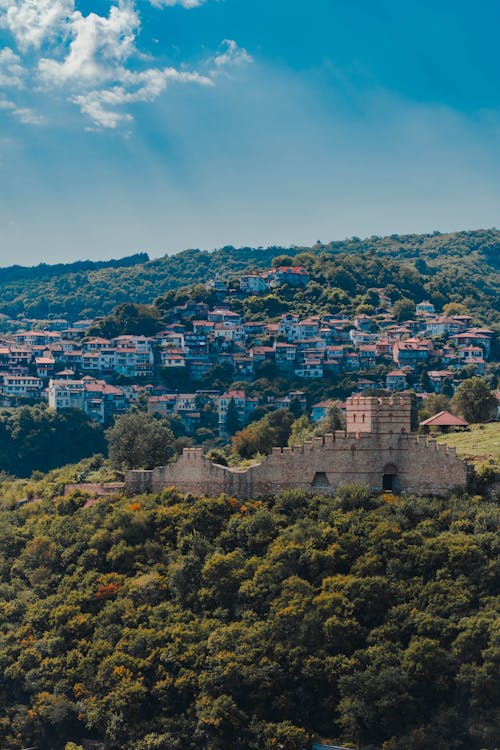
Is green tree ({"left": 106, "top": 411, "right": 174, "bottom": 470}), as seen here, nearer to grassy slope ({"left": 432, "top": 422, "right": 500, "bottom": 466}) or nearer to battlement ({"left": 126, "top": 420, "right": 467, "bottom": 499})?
battlement ({"left": 126, "top": 420, "right": 467, "bottom": 499})

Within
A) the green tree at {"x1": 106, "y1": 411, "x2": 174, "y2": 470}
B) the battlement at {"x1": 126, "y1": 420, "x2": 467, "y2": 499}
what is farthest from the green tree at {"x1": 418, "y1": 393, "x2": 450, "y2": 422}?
the battlement at {"x1": 126, "y1": 420, "x2": 467, "y2": 499}

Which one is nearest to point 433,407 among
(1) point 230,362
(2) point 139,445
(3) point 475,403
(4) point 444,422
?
(3) point 475,403

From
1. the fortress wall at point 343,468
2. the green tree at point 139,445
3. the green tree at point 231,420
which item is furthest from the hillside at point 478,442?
the green tree at point 231,420

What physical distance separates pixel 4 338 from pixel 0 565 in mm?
98862

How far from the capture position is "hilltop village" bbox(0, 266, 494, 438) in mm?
108438

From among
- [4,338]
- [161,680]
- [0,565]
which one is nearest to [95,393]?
[4,338]

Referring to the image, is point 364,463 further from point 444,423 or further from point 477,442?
point 444,423

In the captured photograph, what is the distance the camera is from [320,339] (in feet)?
401

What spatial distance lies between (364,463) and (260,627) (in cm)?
861

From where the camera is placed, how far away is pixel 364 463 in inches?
1686

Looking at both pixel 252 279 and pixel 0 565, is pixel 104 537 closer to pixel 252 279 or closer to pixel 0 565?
pixel 0 565

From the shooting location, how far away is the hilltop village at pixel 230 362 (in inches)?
4269

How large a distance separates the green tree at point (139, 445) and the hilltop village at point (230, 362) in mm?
43990

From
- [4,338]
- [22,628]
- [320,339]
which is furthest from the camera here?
[4,338]
